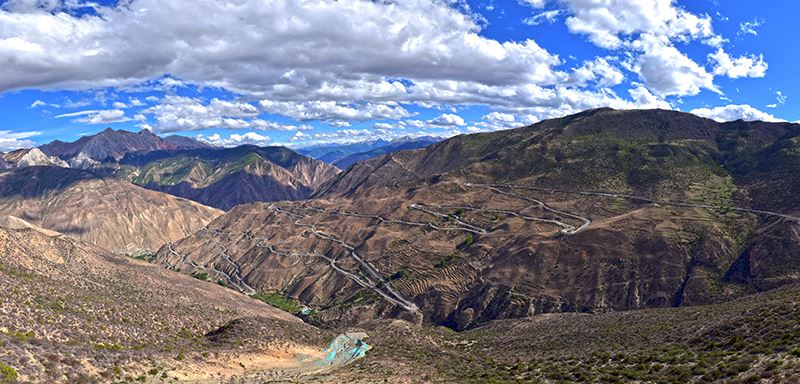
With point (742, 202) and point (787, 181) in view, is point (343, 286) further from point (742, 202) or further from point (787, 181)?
point (787, 181)

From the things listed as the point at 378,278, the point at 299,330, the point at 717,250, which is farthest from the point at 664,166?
the point at 299,330

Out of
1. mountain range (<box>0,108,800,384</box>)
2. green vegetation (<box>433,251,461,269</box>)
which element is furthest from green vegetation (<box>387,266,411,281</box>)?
green vegetation (<box>433,251,461,269</box>)

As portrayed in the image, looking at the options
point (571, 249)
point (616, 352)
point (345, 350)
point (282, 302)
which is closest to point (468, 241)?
point (571, 249)

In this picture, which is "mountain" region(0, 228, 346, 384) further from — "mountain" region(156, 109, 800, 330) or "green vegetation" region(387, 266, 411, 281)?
"green vegetation" region(387, 266, 411, 281)

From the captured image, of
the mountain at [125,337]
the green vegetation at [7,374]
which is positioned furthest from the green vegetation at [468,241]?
the green vegetation at [7,374]

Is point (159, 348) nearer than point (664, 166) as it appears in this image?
Yes

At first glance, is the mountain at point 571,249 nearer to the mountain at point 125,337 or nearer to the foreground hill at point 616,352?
the foreground hill at point 616,352
